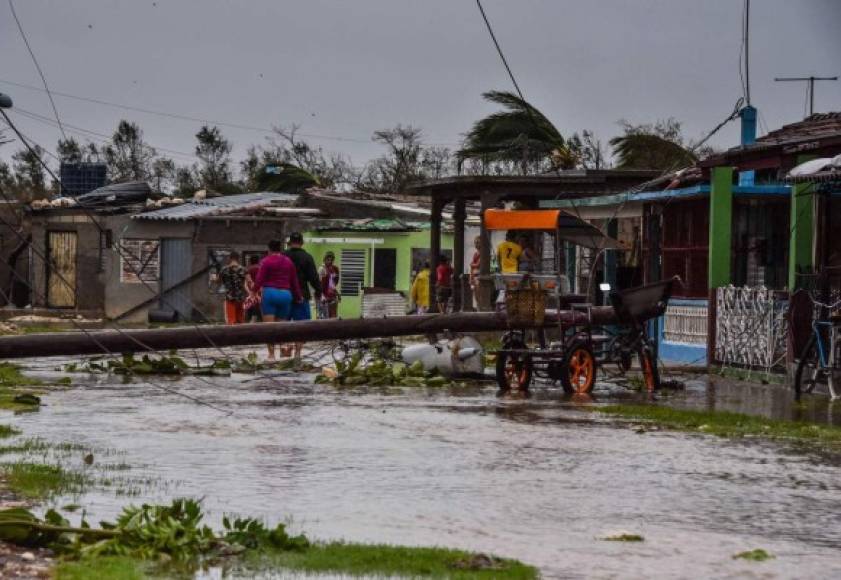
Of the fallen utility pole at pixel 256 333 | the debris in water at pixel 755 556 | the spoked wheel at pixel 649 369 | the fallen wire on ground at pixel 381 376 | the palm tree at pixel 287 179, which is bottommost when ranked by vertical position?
the debris in water at pixel 755 556

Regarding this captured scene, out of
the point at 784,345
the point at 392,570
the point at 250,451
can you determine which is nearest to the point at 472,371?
the point at 784,345

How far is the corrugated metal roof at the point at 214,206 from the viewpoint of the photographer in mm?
48281

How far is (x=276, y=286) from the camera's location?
25.2 m

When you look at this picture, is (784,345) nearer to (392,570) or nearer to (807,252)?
(807,252)

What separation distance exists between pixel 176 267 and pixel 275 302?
80.9 ft

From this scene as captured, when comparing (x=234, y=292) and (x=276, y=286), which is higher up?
(x=276, y=286)

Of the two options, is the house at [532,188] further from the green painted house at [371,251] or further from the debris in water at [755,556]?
the debris in water at [755,556]

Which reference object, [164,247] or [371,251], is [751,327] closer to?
[371,251]

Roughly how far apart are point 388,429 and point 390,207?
1301 inches

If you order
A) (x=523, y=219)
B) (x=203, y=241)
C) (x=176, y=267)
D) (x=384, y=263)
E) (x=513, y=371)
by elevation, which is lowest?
(x=513, y=371)

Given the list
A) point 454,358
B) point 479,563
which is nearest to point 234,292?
point 454,358

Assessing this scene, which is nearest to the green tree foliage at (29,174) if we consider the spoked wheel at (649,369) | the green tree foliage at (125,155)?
the green tree foliage at (125,155)

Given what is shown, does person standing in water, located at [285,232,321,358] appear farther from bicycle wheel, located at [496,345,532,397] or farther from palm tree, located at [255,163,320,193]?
palm tree, located at [255,163,320,193]

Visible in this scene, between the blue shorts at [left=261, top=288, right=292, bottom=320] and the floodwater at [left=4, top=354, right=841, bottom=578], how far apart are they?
19.1 ft
